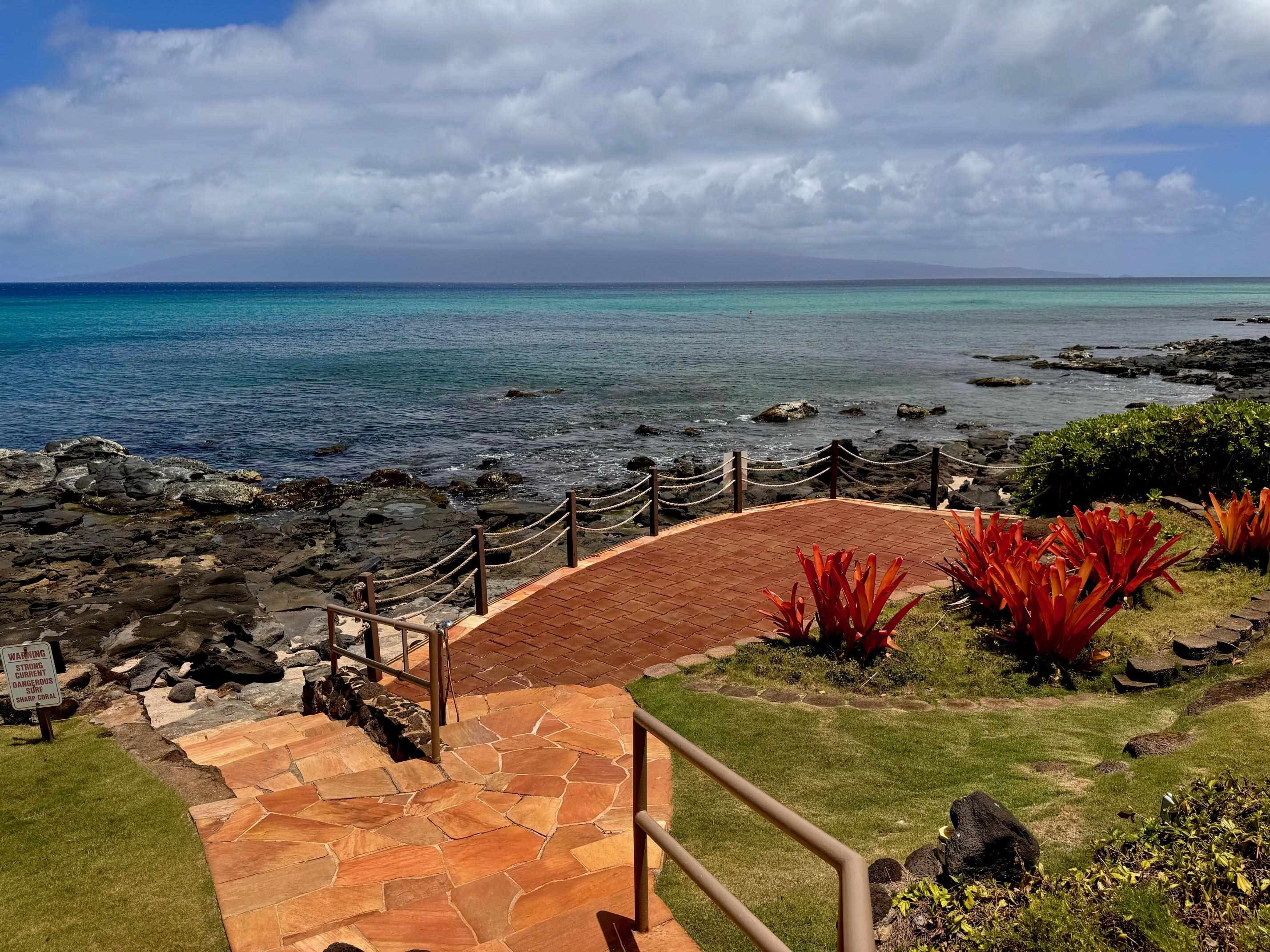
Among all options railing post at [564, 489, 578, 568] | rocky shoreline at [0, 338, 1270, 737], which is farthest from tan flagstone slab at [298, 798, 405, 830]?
railing post at [564, 489, 578, 568]

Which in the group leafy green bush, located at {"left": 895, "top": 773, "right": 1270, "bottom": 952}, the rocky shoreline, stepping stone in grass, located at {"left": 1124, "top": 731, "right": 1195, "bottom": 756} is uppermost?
leafy green bush, located at {"left": 895, "top": 773, "right": 1270, "bottom": 952}

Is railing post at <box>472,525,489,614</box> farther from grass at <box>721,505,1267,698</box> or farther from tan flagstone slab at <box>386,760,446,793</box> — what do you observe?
tan flagstone slab at <box>386,760,446,793</box>

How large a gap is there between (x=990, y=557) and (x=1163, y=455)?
5535mm

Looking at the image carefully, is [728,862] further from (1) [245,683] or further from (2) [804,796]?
(1) [245,683]

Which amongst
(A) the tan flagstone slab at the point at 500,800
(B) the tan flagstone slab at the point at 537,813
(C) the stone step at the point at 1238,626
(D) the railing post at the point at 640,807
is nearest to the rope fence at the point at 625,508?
(A) the tan flagstone slab at the point at 500,800

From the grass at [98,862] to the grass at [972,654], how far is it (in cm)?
434

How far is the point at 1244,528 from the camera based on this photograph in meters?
8.88

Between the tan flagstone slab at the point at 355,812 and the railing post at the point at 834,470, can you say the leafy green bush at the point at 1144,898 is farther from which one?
the railing post at the point at 834,470

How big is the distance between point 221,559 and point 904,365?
135 feet

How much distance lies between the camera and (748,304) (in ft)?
→ 463

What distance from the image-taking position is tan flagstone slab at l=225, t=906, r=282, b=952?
3.76 metres

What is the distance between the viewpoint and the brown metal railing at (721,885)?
214 centimetres

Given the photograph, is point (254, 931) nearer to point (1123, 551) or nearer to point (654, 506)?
point (1123, 551)

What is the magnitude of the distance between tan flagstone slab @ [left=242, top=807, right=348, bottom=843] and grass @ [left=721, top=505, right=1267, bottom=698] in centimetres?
368
